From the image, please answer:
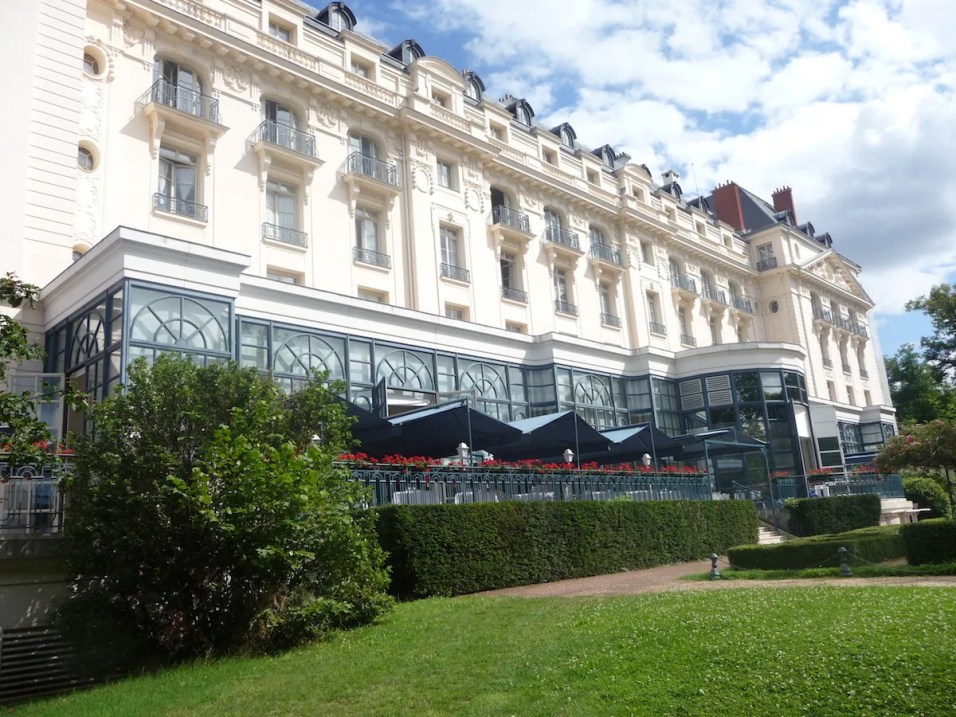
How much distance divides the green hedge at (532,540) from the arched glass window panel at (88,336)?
726 centimetres

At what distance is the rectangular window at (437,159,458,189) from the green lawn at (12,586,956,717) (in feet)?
68.7

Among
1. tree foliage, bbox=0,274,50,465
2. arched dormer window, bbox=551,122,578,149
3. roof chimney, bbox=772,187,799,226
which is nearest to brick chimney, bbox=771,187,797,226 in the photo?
roof chimney, bbox=772,187,799,226

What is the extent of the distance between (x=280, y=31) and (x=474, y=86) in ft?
31.0

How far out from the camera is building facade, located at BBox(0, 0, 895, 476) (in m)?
17.7

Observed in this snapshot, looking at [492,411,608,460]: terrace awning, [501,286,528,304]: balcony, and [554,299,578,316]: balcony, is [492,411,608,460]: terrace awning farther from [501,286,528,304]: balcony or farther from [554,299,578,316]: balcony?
[554,299,578,316]: balcony

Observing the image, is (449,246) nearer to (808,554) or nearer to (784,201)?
(808,554)

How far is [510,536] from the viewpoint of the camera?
49.0 feet

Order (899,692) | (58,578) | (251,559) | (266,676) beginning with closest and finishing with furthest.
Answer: (899,692) → (266,676) → (251,559) → (58,578)

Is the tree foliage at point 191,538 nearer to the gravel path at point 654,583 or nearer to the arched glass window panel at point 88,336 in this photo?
the gravel path at point 654,583

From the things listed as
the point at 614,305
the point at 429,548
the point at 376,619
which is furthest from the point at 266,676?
the point at 614,305

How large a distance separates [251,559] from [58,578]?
118 inches

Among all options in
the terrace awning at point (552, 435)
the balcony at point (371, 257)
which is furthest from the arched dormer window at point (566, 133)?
the terrace awning at point (552, 435)

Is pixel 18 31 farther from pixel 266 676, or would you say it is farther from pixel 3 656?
pixel 266 676

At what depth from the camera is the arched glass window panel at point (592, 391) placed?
27625 millimetres
